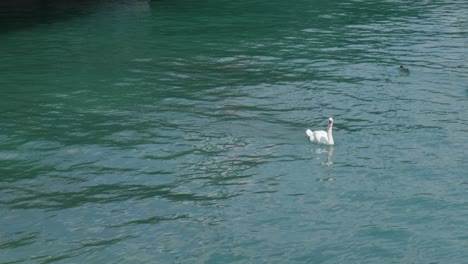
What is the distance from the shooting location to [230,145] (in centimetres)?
2641

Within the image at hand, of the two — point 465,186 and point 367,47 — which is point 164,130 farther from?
point 367,47

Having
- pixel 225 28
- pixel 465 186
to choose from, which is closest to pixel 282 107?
pixel 465 186

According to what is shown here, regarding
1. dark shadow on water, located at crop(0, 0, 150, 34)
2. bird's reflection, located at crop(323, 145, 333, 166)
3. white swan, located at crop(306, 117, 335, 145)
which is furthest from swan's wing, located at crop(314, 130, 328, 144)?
dark shadow on water, located at crop(0, 0, 150, 34)

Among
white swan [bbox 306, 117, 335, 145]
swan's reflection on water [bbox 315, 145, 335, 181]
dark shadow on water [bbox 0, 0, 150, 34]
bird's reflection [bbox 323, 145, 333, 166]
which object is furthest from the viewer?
dark shadow on water [bbox 0, 0, 150, 34]

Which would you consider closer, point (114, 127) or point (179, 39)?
point (114, 127)

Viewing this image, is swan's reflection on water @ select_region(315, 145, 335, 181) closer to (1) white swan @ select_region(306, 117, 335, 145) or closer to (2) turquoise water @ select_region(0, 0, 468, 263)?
(2) turquoise water @ select_region(0, 0, 468, 263)

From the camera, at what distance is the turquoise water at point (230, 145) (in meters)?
19.9

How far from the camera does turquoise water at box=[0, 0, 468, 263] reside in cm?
1994

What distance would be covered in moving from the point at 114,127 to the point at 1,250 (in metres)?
9.35

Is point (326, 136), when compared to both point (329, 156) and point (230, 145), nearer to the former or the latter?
point (329, 156)

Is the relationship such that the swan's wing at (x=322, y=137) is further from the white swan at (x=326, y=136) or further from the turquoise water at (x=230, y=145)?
the turquoise water at (x=230, y=145)

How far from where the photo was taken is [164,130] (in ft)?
91.4

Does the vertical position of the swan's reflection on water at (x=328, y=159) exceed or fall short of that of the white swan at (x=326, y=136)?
it falls short

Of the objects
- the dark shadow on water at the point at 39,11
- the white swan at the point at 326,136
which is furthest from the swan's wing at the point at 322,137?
the dark shadow on water at the point at 39,11
